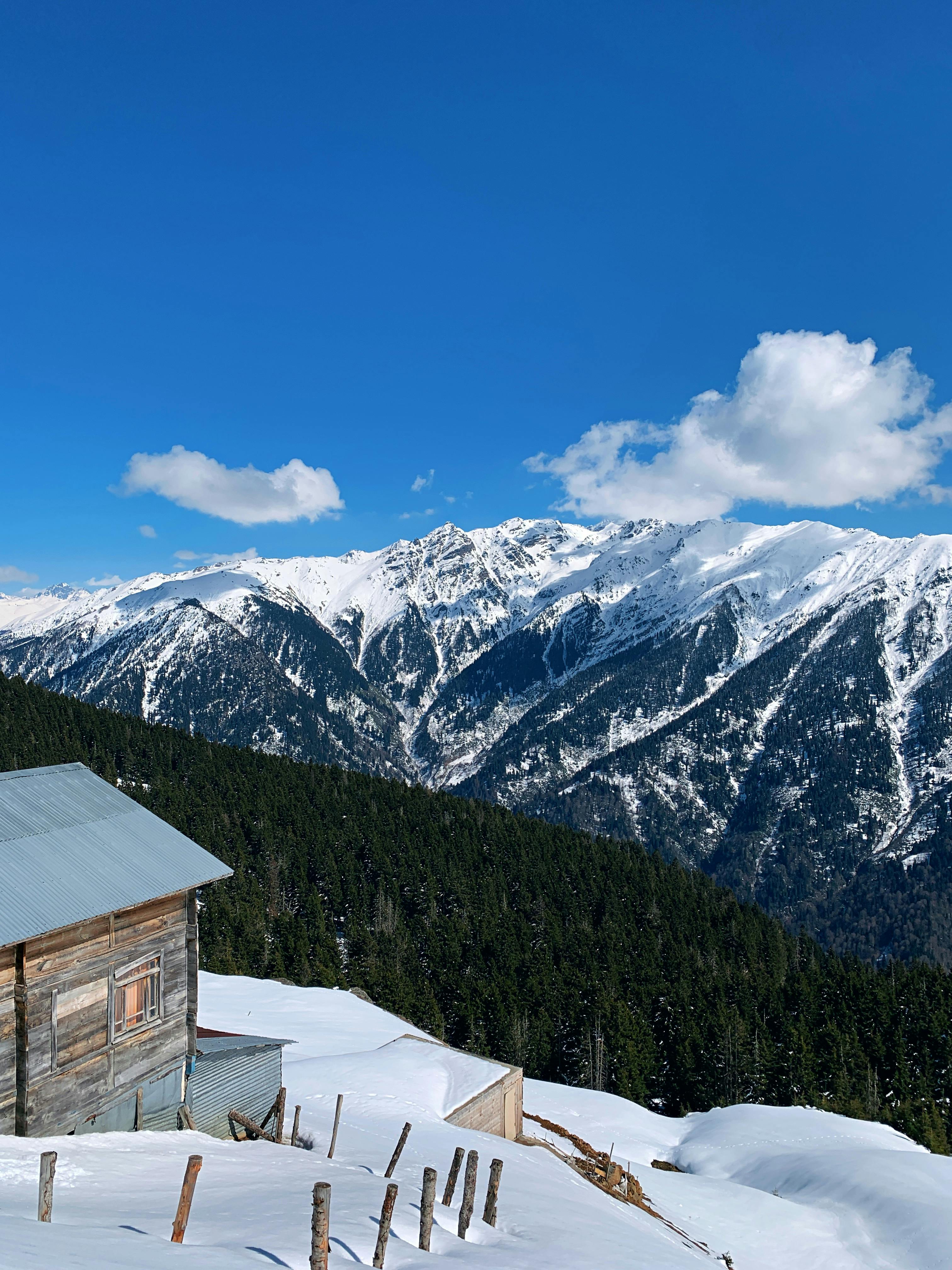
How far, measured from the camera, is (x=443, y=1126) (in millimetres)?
31656

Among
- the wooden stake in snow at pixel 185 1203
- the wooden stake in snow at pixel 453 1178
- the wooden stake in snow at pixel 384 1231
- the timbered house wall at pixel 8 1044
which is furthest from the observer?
the wooden stake in snow at pixel 453 1178

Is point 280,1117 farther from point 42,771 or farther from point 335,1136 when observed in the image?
point 42,771

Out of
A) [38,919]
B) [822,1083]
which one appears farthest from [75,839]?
[822,1083]

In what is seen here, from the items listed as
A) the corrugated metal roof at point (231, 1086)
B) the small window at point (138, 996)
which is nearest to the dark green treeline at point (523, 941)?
the corrugated metal roof at point (231, 1086)

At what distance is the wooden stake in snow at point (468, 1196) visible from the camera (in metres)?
18.2

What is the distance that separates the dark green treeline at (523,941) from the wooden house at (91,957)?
69.7 metres

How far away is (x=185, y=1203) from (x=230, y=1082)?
1213 centimetres

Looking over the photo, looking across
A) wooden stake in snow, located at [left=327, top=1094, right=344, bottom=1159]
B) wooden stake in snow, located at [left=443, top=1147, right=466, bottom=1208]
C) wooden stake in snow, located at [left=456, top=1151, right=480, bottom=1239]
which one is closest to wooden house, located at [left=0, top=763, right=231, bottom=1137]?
wooden stake in snow, located at [left=327, top=1094, right=344, bottom=1159]

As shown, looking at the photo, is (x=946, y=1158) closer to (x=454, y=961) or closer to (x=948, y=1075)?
(x=948, y=1075)

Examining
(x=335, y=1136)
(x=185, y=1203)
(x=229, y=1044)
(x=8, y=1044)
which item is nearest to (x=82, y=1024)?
(x=8, y=1044)

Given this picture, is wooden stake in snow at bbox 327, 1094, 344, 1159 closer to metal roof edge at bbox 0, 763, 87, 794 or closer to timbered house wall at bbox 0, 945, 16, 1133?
timbered house wall at bbox 0, 945, 16, 1133

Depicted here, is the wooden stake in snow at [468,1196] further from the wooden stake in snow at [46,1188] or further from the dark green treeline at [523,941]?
the dark green treeline at [523,941]

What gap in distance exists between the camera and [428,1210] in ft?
55.6

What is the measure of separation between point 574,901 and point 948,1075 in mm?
59939
